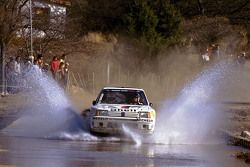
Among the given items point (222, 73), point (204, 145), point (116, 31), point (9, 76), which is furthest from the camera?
point (116, 31)

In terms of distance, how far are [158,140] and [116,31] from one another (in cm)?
3291

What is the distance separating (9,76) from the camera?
124 feet

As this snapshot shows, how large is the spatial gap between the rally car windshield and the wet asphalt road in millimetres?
2133

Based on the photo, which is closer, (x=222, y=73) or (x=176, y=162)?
(x=176, y=162)

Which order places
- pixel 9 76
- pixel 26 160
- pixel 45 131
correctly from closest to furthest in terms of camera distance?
pixel 26 160 < pixel 45 131 < pixel 9 76

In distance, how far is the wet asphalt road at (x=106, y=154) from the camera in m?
16.3

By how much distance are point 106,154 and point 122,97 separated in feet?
17.0

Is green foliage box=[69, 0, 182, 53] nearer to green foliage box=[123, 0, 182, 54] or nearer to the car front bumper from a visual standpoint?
green foliage box=[123, 0, 182, 54]

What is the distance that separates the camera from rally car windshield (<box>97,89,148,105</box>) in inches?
896

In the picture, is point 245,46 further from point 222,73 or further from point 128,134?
point 128,134

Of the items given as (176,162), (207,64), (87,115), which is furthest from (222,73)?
(176,162)

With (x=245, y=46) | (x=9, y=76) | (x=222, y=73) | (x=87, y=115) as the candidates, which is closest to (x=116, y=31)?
(x=245, y=46)

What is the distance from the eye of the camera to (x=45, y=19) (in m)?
50.9

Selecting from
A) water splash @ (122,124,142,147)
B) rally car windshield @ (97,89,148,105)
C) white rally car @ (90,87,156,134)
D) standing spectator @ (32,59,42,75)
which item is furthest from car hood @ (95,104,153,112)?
standing spectator @ (32,59,42,75)
